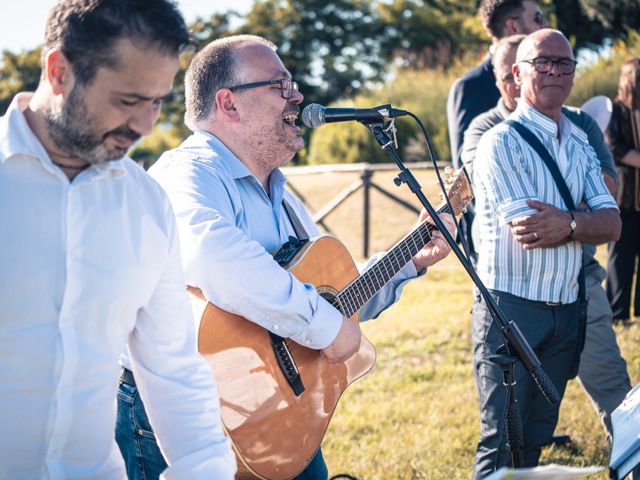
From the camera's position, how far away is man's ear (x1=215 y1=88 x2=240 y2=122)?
3543 mm

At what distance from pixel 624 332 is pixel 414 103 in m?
11.0

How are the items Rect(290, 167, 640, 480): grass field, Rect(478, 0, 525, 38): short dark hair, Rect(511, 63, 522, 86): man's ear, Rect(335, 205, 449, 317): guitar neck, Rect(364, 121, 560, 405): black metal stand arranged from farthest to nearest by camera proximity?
Rect(478, 0, 525, 38): short dark hair
Rect(290, 167, 640, 480): grass field
Rect(511, 63, 522, 86): man's ear
Rect(335, 205, 449, 317): guitar neck
Rect(364, 121, 560, 405): black metal stand

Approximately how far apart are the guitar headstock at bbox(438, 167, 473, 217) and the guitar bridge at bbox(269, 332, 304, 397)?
Result: 1.26 m

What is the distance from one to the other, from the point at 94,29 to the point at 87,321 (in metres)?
0.71

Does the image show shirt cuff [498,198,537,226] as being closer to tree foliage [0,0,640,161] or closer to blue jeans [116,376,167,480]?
blue jeans [116,376,167,480]

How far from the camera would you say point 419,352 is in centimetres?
761

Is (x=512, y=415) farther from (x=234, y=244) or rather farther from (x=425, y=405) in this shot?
(x=425, y=405)

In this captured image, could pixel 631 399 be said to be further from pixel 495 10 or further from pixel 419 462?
pixel 495 10

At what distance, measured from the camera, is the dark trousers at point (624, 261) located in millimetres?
7465

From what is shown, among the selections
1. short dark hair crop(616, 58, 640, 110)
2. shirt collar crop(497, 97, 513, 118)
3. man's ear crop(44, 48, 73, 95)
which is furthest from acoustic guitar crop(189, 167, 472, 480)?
short dark hair crop(616, 58, 640, 110)

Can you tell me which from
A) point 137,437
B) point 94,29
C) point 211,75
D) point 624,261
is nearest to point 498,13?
point 624,261

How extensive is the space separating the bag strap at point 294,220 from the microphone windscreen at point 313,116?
600 mm

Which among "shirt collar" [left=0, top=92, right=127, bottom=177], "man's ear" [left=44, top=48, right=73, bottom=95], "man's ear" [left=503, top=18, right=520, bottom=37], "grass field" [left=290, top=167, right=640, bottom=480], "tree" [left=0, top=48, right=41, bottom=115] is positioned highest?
"man's ear" [left=44, top=48, right=73, bottom=95]

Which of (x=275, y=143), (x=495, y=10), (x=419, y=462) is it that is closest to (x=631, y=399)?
(x=275, y=143)
